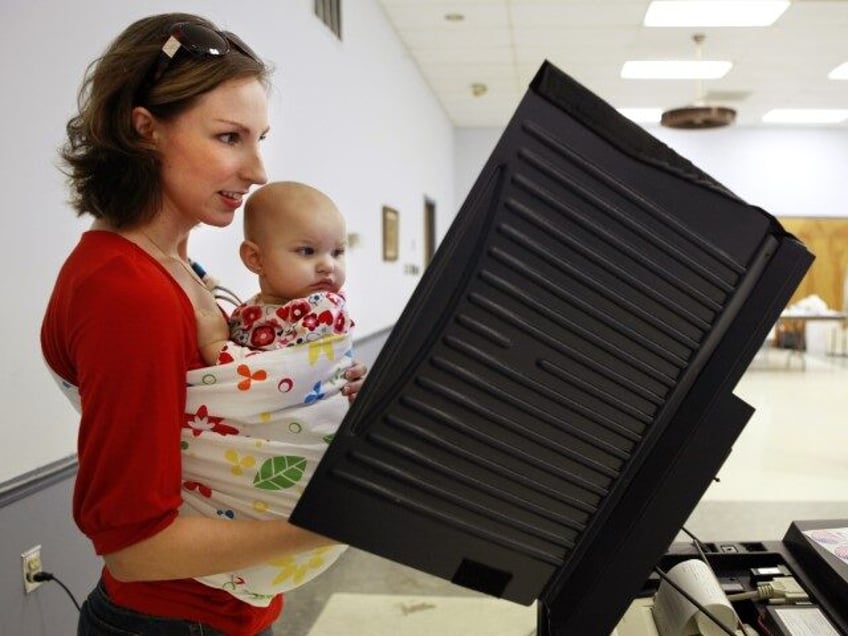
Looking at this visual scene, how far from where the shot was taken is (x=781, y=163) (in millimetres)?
10391

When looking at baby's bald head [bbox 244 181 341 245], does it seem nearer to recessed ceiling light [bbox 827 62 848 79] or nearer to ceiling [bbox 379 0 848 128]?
ceiling [bbox 379 0 848 128]

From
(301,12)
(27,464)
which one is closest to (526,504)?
(27,464)

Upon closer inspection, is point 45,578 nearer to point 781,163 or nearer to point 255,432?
point 255,432

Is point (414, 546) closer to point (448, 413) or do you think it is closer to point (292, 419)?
point (448, 413)

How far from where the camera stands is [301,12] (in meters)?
3.54

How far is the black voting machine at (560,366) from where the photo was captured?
1.82 feet

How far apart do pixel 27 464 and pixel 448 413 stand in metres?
1.48

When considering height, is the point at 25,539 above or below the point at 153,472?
below

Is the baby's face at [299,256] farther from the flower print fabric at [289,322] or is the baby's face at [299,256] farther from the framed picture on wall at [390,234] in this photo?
the framed picture on wall at [390,234]

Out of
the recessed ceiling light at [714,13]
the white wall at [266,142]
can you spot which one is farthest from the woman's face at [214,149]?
the recessed ceiling light at [714,13]

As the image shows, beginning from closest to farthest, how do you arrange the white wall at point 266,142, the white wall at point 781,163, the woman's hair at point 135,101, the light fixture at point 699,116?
the woman's hair at point 135,101 → the white wall at point 266,142 → the light fixture at point 699,116 → the white wall at point 781,163

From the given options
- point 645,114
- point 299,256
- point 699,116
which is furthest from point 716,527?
point 645,114

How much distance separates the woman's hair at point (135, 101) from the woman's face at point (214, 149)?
0.04ft

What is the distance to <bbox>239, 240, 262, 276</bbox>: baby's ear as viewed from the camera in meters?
1.16
